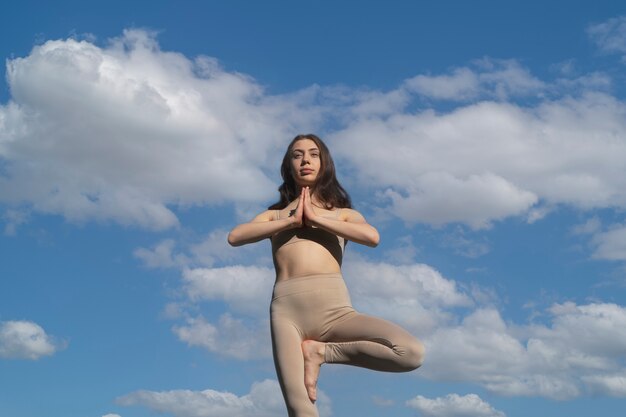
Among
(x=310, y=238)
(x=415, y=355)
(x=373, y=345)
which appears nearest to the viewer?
(x=415, y=355)

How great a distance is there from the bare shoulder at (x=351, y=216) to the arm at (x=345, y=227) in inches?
6.1

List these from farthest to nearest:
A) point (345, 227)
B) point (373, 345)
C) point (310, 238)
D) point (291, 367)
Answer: point (310, 238) < point (345, 227) < point (291, 367) < point (373, 345)

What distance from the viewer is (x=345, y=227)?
765 cm

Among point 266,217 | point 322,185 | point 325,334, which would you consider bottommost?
point 325,334

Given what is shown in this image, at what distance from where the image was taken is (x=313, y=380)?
7.29 meters

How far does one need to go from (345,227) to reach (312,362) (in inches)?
50.7

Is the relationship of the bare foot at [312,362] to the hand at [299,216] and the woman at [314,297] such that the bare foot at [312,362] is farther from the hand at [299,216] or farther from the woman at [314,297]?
the hand at [299,216]

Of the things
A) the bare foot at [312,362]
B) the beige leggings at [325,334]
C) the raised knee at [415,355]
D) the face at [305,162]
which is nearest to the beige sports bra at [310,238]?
the beige leggings at [325,334]

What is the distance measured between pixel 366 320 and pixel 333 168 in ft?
5.78

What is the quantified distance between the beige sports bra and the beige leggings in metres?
0.33

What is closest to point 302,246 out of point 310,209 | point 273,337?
point 310,209

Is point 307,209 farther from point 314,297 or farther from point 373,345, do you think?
point 373,345

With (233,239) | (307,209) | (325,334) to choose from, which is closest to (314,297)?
(325,334)

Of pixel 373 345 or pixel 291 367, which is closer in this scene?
pixel 373 345
